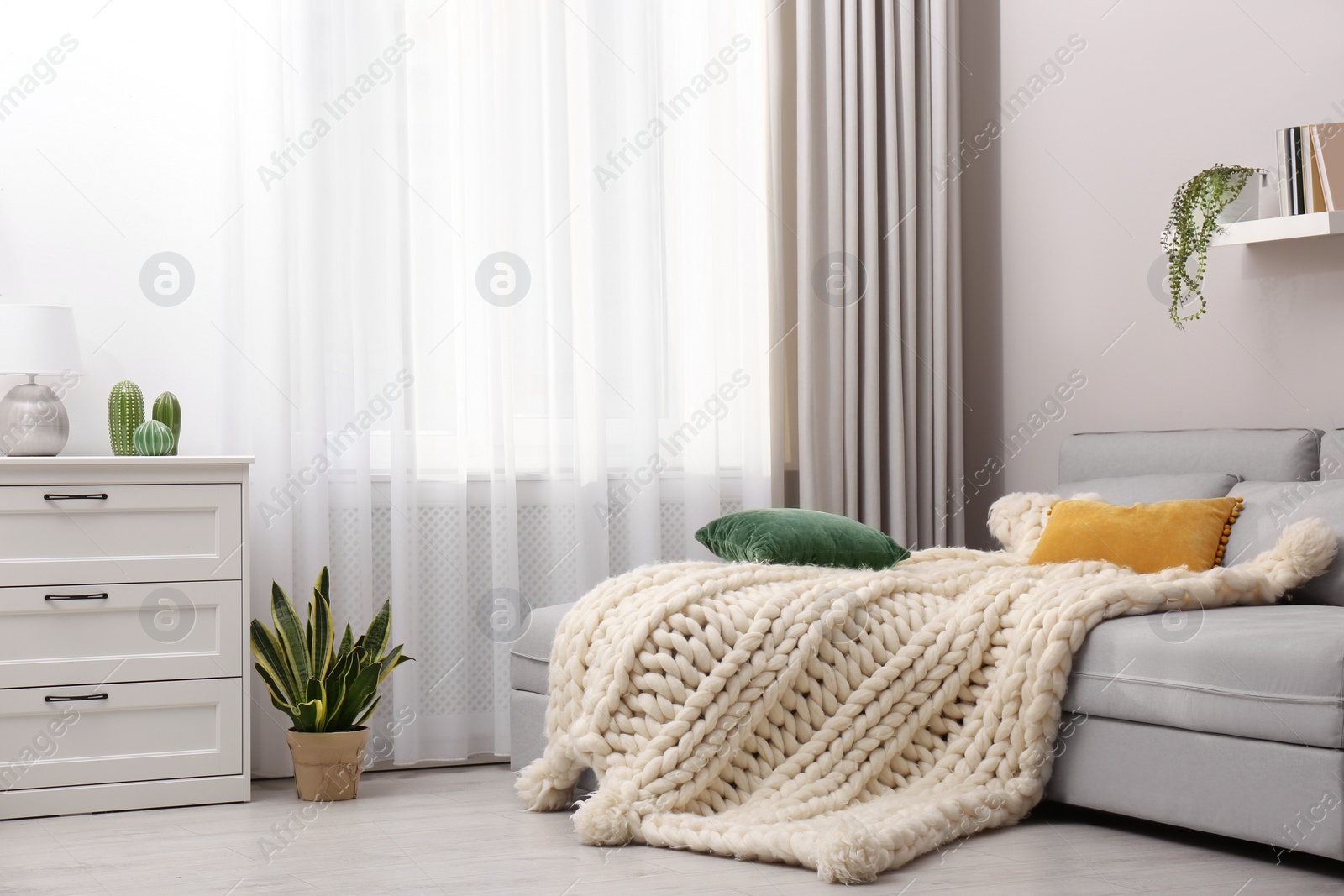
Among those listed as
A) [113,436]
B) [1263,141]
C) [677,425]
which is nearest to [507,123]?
[677,425]

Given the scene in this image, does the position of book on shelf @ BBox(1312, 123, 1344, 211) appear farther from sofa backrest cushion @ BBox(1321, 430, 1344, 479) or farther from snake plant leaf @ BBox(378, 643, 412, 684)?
snake plant leaf @ BBox(378, 643, 412, 684)

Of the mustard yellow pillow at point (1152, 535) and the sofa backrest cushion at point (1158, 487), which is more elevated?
the sofa backrest cushion at point (1158, 487)

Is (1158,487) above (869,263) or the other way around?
the other way around

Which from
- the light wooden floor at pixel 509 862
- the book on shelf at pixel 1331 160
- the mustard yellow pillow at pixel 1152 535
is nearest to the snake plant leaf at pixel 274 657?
the light wooden floor at pixel 509 862

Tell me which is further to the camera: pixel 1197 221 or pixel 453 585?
pixel 453 585

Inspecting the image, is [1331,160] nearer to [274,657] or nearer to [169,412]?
[274,657]

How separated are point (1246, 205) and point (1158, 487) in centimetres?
77

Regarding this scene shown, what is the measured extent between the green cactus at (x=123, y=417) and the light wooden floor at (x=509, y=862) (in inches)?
33.9

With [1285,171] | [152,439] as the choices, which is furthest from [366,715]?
[1285,171]

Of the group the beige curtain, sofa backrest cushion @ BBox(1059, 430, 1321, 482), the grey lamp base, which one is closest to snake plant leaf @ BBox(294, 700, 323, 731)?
the grey lamp base

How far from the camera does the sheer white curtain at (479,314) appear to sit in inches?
129

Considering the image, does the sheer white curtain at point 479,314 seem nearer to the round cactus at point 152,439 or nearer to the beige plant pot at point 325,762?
the round cactus at point 152,439

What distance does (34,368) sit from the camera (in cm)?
289

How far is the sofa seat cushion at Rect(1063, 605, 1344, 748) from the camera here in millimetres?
2023
